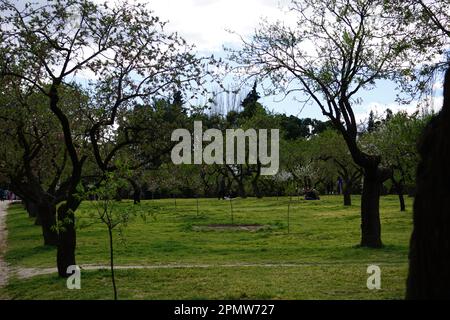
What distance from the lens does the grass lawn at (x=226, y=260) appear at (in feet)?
40.3

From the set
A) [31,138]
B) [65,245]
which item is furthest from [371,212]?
[31,138]

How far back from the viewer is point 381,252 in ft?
62.5

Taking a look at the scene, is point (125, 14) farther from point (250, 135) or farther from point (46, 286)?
point (250, 135)

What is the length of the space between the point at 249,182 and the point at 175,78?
6016 cm

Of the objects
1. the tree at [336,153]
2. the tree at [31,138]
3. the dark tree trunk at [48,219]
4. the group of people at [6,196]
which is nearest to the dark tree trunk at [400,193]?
the tree at [336,153]

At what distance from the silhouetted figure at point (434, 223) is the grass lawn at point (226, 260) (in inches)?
210

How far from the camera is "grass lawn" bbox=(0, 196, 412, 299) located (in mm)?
12281

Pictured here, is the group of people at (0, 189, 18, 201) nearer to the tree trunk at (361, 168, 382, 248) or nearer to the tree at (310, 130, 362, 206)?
the tree at (310, 130, 362, 206)

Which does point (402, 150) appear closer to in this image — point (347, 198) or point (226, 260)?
point (347, 198)

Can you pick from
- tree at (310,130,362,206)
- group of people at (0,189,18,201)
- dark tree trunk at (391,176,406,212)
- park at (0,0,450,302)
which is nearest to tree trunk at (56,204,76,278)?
park at (0,0,450,302)

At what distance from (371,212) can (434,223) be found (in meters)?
14.7

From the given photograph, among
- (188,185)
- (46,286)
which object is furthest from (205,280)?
(188,185)

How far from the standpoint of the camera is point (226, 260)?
1834 cm

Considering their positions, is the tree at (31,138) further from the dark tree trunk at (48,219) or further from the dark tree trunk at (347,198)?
the dark tree trunk at (347,198)
